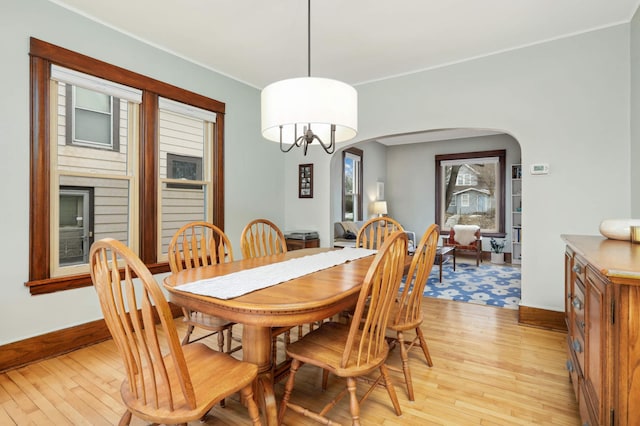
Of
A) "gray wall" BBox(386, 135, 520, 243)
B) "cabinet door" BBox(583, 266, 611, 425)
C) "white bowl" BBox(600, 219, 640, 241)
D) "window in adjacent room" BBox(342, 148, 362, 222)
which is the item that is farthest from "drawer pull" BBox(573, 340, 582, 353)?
"gray wall" BBox(386, 135, 520, 243)

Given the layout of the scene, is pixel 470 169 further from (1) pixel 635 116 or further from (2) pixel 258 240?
(2) pixel 258 240

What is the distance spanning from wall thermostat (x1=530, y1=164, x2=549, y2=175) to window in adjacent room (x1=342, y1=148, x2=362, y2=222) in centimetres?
355

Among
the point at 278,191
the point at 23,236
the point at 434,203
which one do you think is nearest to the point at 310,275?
the point at 23,236

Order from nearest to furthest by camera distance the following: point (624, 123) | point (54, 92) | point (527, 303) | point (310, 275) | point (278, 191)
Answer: point (310, 275), point (54, 92), point (624, 123), point (527, 303), point (278, 191)

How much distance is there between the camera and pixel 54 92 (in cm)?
259

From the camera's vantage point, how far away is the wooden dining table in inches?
52.9

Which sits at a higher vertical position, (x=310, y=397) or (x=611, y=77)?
(x=611, y=77)

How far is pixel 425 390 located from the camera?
79.7 inches

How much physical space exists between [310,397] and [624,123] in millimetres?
3307

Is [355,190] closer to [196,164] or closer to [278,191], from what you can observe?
[278,191]

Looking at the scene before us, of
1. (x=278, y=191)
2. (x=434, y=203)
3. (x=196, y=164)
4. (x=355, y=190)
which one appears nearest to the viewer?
(x=196, y=164)

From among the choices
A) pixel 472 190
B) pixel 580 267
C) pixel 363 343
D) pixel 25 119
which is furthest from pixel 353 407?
pixel 472 190

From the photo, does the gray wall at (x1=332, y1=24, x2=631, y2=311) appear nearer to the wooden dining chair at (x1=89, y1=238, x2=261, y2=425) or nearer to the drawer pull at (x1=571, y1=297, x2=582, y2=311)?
the drawer pull at (x1=571, y1=297, x2=582, y2=311)

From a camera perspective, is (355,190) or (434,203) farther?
(434,203)
